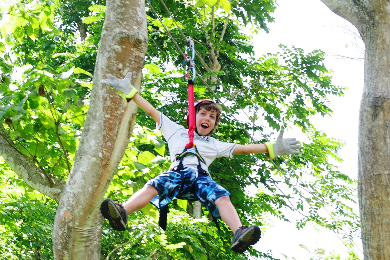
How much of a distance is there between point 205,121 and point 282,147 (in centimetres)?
56

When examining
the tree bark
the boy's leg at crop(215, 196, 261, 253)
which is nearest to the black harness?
the boy's leg at crop(215, 196, 261, 253)

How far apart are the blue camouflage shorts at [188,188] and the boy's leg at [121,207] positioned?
61 millimetres

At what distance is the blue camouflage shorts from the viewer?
2.53 m

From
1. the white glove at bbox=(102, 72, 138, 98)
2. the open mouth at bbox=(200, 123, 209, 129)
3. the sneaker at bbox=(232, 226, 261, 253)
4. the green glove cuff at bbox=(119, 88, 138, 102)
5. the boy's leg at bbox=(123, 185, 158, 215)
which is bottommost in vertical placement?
the sneaker at bbox=(232, 226, 261, 253)

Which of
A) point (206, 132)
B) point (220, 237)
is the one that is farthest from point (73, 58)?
point (206, 132)

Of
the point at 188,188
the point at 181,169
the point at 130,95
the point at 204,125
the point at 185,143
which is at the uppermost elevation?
the point at 130,95

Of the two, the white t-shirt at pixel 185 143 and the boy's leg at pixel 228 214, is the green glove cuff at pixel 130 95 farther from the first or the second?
the boy's leg at pixel 228 214

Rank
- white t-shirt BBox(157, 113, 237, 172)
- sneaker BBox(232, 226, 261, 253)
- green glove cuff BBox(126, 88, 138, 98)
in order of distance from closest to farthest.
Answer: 1. sneaker BBox(232, 226, 261, 253)
2. green glove cuff BBox(126, 88, 138, 98)
3. white t-shirt BBox(157, 113, 237, 172)

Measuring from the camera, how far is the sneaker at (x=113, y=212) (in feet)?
7.35

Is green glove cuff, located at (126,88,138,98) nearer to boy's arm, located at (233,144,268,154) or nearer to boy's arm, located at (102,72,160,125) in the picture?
boy's arm, located at (102,72,160,125)

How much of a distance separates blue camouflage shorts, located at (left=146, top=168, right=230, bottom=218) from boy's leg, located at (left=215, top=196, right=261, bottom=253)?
0.07 m

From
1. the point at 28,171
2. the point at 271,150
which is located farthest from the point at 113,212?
the point at 28,171

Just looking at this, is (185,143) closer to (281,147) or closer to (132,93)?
(132,93)

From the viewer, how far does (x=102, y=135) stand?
2428 millimetres
